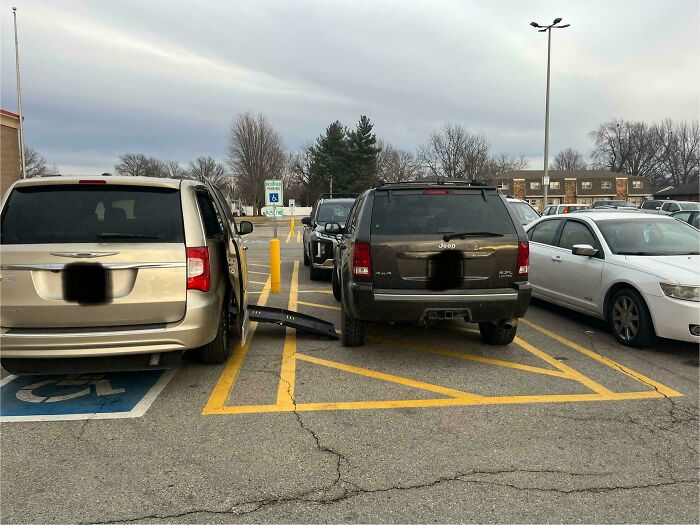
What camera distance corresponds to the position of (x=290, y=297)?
8.57 m

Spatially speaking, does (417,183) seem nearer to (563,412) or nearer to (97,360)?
(563,412)

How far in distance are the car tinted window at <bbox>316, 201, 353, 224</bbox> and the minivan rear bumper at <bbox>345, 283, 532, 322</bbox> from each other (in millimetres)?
6420

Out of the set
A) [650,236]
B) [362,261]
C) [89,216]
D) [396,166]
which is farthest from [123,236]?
[396,166]

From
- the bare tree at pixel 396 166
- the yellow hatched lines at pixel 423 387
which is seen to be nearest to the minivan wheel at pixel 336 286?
the yellow hatched lines at pixel 423 387

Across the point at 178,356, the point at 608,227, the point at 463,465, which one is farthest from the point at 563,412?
the point at 608,227

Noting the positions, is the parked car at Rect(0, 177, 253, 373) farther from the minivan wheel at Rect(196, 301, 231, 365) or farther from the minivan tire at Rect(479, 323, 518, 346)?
the minivan tire at Rect(479, 323, 518, 346)

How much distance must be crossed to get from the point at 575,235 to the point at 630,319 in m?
1.69

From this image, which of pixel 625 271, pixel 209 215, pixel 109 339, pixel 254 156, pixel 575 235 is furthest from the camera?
pixel 254 156

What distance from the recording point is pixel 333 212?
11352 millimetres

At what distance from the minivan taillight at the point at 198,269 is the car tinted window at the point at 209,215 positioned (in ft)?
1.76

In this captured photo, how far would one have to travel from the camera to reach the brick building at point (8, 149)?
36375 millimetres

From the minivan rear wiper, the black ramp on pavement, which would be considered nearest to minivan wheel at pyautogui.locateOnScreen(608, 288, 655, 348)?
the minivan rear wiper

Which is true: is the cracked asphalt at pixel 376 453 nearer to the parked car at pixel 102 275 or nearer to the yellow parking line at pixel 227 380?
the yellow parking line at pixel 227 380

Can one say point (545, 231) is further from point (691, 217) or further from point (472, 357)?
point (691, 217)
